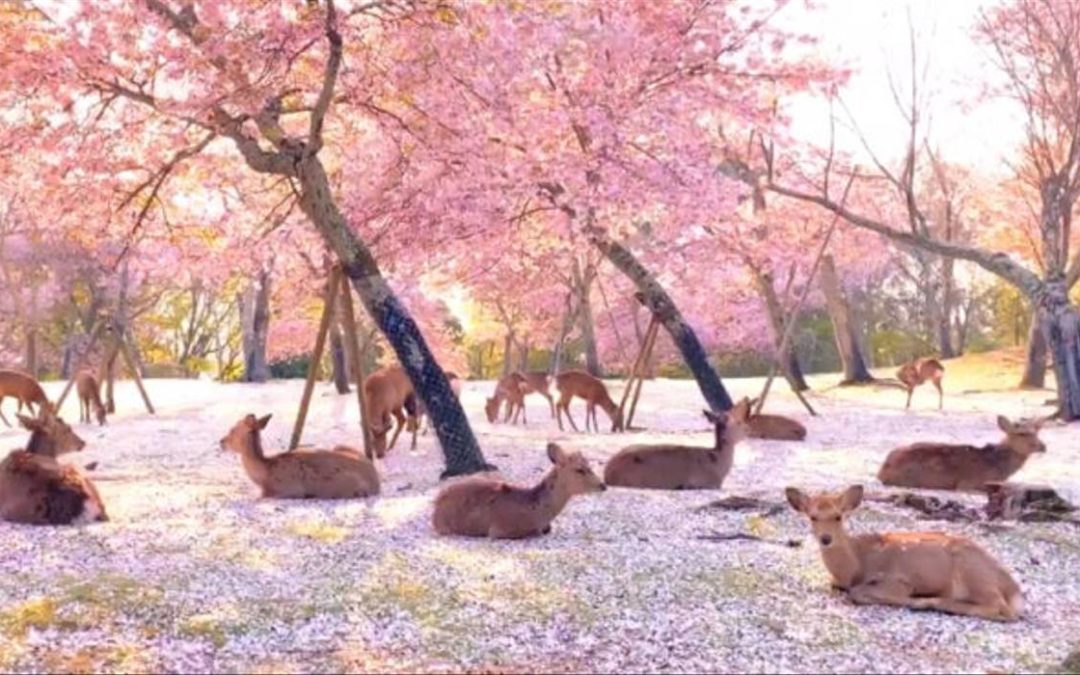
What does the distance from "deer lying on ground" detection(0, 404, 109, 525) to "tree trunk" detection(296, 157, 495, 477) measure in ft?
9.40

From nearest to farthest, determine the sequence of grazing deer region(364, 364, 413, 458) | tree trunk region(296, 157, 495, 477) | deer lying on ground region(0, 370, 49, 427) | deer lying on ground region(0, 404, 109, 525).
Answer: deer lying on ground region(0, 404, 109, 525)
tree trunk region(296, 157, 495, 477)
grazing deer region(364, 364, 413, 458)
deer lying on ground region(0, 370, 49, 427)

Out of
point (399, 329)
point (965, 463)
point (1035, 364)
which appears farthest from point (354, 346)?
point (1035, 364)

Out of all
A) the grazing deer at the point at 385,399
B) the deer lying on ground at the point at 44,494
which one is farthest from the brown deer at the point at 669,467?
the deer lying on ground at the point at 44,494

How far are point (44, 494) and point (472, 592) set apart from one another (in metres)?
3.04

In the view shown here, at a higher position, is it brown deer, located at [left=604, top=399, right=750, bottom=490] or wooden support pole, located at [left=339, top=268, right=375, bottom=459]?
wooden support pole, located at [left=339, top=268, right=375, bottom=459]

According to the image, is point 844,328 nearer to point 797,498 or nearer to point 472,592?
point 797,498

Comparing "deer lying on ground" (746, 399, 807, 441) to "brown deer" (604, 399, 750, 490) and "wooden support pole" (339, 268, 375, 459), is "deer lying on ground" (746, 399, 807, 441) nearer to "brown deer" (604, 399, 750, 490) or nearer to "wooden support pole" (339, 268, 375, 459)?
"brown deer" (604, 399, 750, 490)

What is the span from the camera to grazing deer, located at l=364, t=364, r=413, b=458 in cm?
1111

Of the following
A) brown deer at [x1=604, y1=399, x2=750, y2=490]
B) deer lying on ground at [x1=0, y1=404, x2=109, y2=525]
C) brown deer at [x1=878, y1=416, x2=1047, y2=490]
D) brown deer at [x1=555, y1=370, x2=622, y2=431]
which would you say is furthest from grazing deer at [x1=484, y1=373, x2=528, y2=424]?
deer lying on ground at [x1=0, y1=404, x2=109, y2=525]

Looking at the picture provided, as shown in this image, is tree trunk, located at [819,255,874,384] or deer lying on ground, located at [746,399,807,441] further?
tree trunk, located at [819,255,874,384]

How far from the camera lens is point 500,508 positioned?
6.34 metres

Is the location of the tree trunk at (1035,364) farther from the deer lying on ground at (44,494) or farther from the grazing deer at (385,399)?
the deer lying on ground at (44,494)

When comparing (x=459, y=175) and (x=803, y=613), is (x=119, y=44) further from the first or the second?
(x=803, y=613)

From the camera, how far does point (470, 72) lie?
1076 centimetres
